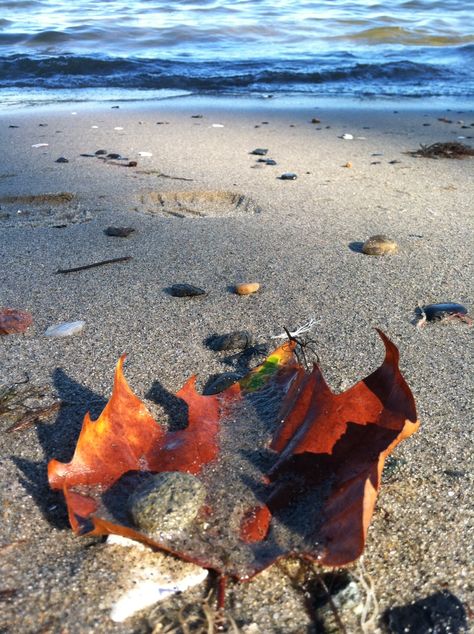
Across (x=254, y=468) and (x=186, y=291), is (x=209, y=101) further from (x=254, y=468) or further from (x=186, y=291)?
(x=254, y=468)

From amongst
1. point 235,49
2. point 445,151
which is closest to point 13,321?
point 445,151

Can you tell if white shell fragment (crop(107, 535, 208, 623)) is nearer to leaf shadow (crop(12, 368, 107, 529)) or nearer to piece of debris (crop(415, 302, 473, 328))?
leaf shadow (crop(12, 368, 107, 529))

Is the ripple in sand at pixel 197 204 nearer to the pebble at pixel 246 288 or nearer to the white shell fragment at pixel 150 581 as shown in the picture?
the pebble at pixel 246 288

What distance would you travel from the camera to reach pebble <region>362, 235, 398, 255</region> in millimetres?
2710

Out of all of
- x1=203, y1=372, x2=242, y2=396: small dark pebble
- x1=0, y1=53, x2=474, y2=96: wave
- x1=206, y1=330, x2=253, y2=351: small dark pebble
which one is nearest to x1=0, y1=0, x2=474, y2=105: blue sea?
x1=0, y1=53, x2=474, y2=96: wave

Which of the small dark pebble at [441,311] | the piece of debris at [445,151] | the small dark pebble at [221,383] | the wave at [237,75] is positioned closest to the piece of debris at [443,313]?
the small dark pebble at [441,311]

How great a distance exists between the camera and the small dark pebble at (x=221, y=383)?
1.73 m

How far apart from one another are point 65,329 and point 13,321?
0.19 m

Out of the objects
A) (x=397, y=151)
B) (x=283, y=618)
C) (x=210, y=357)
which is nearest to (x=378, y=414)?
(x=283, y=618)

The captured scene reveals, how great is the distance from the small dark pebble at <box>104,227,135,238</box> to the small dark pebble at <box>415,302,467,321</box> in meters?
1.36

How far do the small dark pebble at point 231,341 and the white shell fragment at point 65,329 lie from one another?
423 mm

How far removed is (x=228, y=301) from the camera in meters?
2.31

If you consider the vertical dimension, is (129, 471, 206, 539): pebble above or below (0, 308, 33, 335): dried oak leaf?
above

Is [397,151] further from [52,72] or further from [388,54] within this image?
[388,54]
